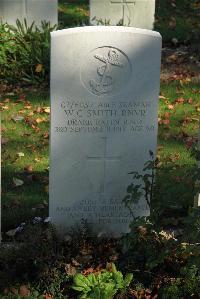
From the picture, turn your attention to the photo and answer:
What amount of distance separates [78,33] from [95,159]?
37.6 inches

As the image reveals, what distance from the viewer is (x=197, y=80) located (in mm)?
8414

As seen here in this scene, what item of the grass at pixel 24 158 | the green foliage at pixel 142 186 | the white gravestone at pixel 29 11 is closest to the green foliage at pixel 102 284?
the green foliage at pixel 142 186

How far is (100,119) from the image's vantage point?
5070mm

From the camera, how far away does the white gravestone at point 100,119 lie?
4.88 m

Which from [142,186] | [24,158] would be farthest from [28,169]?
[142,186]

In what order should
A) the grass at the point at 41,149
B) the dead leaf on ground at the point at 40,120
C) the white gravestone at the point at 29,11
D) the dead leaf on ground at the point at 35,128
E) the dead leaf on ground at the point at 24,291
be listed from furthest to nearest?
1. the white gravestone at the point at 29,11
2. the dead leaf on ground at the point at 40,120
3. the dead leaf on ground at the point at 35,128
4. the grass at the point at 41,149
5. the dead leaf on ground at the point at 24,291

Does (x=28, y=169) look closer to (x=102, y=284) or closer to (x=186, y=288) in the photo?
(x=102, y=284)

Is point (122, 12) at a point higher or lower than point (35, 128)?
higher

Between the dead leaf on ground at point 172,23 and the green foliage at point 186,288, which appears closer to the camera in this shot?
the green foliage at point 186,288

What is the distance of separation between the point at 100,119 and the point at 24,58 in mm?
3569

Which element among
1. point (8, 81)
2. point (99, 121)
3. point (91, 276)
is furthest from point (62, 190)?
point (8, 81)

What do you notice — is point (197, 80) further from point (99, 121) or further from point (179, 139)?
point (99, 121)

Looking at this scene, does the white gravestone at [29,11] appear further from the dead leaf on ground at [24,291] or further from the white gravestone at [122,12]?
the dead leaf on ground at [24,291]

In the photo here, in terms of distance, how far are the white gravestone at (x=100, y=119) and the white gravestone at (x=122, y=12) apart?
14.7ft
